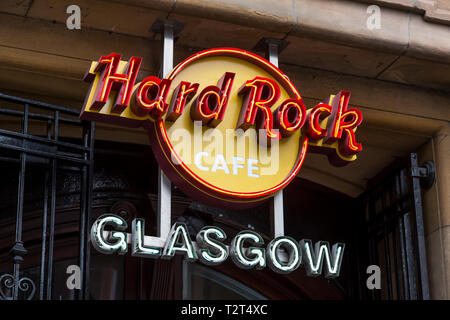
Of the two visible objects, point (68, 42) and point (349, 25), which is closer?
point (68, 42)

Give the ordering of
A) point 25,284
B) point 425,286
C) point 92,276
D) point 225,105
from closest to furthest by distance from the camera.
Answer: point 25,284, point 225,105, point 425,286, point 92,276

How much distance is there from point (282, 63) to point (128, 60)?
163cm

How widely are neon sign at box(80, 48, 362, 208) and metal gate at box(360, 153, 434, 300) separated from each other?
123cm

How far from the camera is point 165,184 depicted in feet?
28.8

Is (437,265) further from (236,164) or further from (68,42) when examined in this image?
(68,42)

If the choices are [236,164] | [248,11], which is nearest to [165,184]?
[236,164]

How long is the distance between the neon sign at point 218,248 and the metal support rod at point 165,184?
0.14 meters

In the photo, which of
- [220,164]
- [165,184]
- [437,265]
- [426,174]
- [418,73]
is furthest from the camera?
[426,174]

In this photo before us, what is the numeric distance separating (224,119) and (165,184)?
2.80ft

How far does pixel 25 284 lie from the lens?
8297 millimetres

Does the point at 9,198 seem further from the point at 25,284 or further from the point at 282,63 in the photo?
the point at 282,63

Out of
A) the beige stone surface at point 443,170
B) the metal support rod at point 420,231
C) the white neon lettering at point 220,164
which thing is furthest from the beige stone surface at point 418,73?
the white neon lettering at point 220,164

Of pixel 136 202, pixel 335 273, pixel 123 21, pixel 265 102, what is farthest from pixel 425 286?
pixel 123 21

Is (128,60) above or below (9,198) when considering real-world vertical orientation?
above
